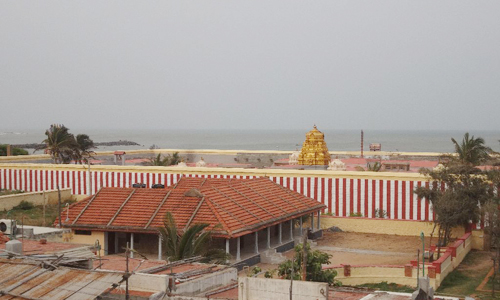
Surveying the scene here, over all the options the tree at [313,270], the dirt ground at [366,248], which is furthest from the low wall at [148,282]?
the dirt ground at [366,248]

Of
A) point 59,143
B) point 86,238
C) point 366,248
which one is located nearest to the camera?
point 86,238

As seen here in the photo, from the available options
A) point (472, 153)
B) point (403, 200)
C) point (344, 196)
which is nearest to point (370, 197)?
point (344, 196)

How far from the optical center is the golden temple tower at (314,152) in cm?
5447

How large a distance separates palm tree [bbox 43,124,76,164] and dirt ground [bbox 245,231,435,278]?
25398 millimetres

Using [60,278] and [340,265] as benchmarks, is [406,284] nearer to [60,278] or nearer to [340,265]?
[340,265]

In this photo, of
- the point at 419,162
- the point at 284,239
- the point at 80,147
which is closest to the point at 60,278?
the point at 284,239

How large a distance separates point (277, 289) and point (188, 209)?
49.3ft

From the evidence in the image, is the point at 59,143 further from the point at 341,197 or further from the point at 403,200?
the point at 403,200

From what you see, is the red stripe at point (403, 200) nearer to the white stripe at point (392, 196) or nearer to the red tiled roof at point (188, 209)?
the white stripe at point (392, 196)

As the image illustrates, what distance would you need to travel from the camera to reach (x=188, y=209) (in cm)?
3123

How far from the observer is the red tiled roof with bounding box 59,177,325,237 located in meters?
30.3

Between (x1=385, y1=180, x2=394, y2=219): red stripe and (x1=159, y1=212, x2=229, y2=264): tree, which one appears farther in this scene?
(x1=385, y1=180, x2=394, y2=219): red stripe

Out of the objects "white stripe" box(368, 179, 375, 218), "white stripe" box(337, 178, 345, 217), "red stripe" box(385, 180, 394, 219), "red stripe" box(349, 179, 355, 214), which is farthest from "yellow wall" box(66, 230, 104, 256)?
"red stripe" box(385, 180, 394, 219)

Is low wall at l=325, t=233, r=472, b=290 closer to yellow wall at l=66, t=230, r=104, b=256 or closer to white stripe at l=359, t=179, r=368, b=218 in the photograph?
yellow wall at l=66, t=230, r=104, b=256
